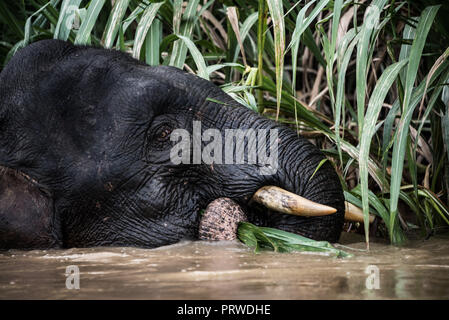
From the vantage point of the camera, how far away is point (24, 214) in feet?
8.07

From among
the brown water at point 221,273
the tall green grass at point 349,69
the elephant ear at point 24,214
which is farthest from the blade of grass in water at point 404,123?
the elephant ear at point 24,214

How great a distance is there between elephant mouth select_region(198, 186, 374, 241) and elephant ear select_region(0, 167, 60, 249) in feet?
1.80

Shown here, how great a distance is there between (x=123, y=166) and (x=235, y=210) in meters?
0.43

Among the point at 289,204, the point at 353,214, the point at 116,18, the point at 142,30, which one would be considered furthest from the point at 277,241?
the point at 116,18

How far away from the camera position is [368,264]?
6.54ft

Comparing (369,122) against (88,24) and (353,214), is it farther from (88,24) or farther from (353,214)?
(88,24)

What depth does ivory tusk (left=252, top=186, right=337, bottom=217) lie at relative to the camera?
7.47ft

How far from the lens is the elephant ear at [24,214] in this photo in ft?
8.00

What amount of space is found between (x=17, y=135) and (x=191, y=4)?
3.95 ft

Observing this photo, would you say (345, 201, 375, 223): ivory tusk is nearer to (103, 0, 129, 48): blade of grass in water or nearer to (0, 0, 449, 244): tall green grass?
(0, 0, 449, 244): tall green grass

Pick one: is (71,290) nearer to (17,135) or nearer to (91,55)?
(17,135)

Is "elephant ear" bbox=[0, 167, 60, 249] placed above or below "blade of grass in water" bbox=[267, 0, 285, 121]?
below

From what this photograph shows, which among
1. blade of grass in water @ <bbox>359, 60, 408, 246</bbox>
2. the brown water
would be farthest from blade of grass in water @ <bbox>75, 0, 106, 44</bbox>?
blade of grass in water @ <bbox>359, 60, 408, 246</bbox>
